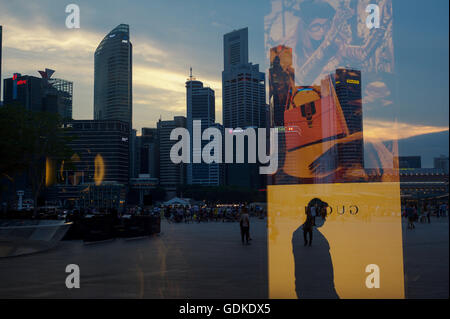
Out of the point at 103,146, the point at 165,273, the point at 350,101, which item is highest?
the point at 103,146

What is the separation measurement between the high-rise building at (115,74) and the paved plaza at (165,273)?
4210 inches

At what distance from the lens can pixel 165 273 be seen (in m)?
9.66

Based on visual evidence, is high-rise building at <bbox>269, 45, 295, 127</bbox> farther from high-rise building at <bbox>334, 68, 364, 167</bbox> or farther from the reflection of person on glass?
the reflection of person on glass

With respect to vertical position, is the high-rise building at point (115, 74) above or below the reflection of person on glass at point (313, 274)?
above

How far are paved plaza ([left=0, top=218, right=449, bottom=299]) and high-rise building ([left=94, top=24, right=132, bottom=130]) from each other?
351 ft

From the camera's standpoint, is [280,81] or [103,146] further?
[103,146]

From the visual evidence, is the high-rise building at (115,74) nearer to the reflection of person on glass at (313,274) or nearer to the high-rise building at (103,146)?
the high-rise building at (103,146)

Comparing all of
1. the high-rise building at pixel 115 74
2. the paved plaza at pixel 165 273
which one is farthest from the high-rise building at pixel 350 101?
the high-rise building at pixel 115 74

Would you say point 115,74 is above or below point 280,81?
above

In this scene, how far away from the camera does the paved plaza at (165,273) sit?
749 cm

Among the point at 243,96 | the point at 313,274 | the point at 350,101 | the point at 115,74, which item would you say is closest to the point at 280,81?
the point at 350,101

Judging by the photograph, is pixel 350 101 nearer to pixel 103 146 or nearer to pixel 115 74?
pixel 103 146

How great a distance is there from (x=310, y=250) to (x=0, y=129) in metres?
18.7

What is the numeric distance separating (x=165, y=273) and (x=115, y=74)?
13782 cm
